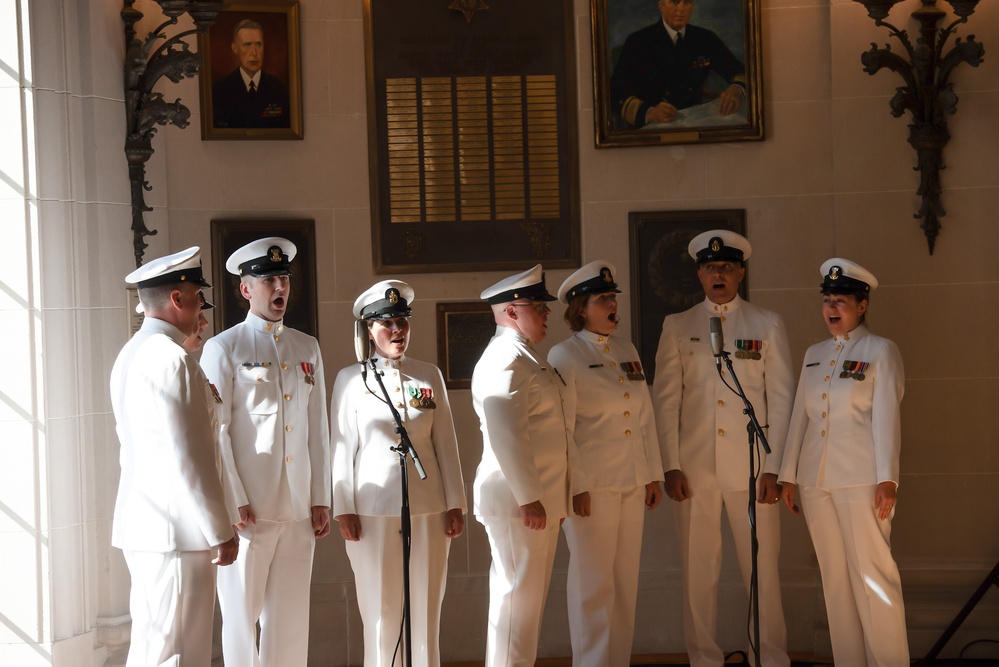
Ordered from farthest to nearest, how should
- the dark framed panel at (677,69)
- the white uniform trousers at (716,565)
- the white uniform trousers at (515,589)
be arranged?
the dark framed panel at (677,69), the white uniform trousers at (716,565), the white uniform trousers at (515,589)

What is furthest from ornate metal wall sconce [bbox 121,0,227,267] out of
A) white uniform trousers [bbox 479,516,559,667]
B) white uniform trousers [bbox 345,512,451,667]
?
white uniform trousers [bbox 479,516,559,667]

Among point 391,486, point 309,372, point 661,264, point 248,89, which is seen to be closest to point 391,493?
point 391,486

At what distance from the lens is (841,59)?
5762mm

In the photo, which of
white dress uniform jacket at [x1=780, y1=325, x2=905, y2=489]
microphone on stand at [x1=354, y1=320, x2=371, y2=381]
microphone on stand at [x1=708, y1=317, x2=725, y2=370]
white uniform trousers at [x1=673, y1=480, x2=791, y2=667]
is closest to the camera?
microphone on stand at [x1=354, y1=320, x2=371, y2=381]

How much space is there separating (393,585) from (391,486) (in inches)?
15.5

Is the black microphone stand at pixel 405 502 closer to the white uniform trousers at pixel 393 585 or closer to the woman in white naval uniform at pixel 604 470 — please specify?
the white uniform trousers at pixel 393 585

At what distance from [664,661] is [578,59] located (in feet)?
10.3

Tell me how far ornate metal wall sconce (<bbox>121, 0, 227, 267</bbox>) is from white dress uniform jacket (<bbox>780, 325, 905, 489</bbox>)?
3.13 m

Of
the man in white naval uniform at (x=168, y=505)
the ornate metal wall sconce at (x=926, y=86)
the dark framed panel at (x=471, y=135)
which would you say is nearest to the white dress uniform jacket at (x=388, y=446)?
the man in white naval uniform at (x=168, y=505)

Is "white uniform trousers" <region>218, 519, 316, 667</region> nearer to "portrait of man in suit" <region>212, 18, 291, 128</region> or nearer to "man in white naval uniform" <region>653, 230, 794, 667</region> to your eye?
"man in white naval uniform" <region>653, 230, 794, 667</region>

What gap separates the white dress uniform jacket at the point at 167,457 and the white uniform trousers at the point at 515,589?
4.01 feet

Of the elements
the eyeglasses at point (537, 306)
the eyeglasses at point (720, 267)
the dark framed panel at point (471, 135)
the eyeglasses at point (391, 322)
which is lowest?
the eyeglasses at point (391, 322)

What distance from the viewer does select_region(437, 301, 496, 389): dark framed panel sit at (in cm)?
588

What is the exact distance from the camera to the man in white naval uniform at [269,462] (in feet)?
14.7
